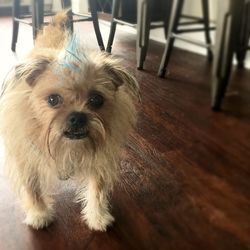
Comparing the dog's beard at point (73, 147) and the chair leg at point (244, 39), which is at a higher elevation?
the chair leg at point (244, 39)

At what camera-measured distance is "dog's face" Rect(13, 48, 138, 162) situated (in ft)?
2.79

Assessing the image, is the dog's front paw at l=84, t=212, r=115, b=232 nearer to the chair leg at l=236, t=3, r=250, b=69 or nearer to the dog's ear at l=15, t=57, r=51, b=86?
the dog's ear at l=15, t=57, r=51, b=86

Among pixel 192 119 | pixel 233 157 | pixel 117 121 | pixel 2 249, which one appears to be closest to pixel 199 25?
pixel 192 119

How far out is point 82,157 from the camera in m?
0.97

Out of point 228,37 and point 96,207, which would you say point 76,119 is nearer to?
point 96,207

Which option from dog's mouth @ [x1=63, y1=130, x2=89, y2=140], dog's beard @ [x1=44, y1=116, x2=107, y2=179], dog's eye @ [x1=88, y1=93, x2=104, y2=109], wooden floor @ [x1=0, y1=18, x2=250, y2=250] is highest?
dog's eye @ [x1=88, y1=93, x2=104, y2=109]

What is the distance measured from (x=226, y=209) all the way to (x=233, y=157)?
0.33 meters

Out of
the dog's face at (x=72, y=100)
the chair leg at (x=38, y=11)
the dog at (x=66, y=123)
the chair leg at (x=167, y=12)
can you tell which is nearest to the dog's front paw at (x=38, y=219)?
the dog at (x=66, y=123)

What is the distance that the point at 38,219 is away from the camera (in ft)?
3.43

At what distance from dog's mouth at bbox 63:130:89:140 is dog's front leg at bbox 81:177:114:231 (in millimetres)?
218

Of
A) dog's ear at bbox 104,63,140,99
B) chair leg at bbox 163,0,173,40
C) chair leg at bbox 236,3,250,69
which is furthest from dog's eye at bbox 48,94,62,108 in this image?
chair leg at bbox 163,0,173,40

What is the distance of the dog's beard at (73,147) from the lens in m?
0.88

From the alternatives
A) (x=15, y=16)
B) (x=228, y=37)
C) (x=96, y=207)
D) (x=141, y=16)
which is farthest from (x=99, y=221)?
(x=15, y=16)

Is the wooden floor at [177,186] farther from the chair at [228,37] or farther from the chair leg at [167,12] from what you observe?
the chair leg at [167,12]
